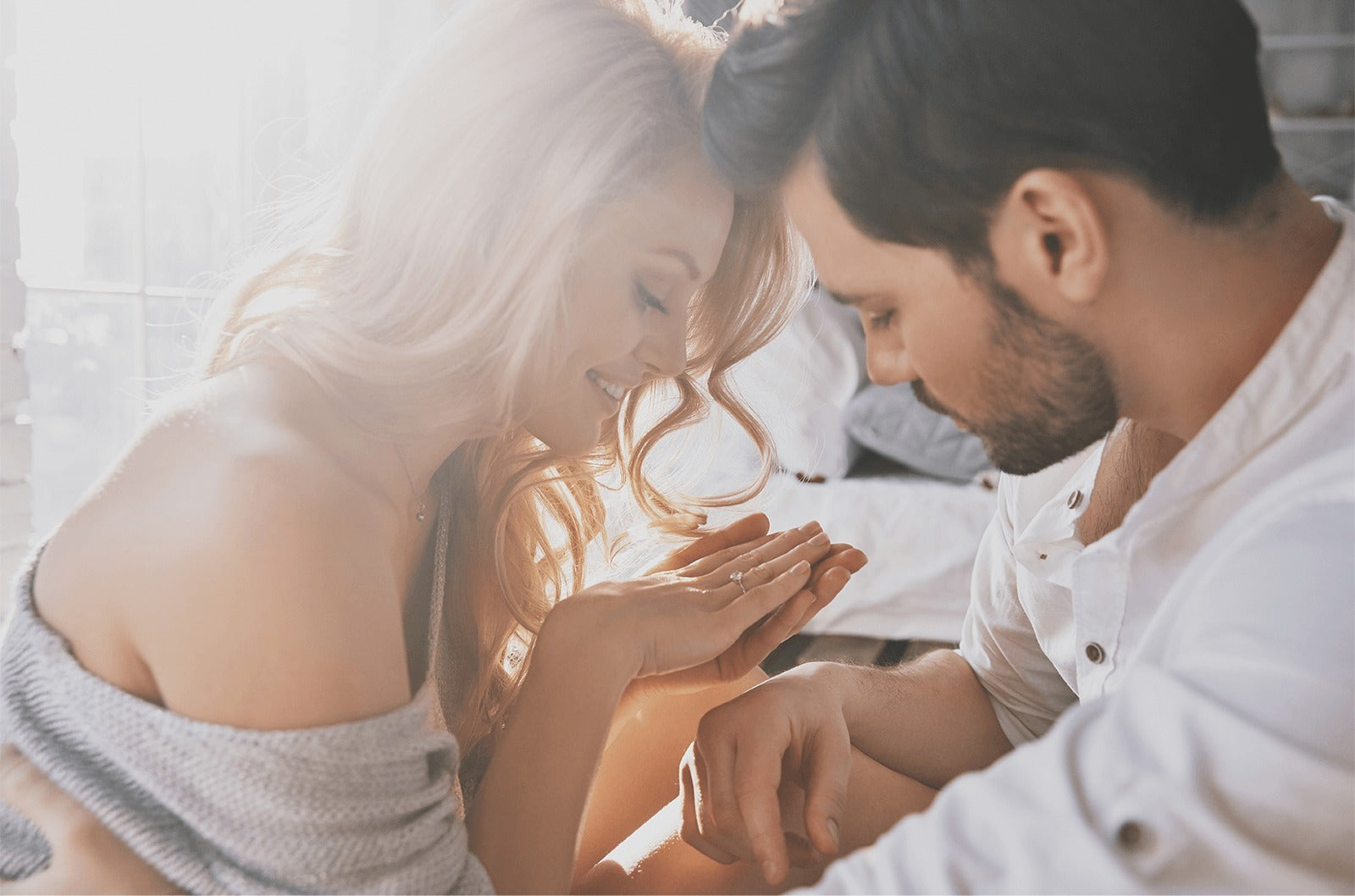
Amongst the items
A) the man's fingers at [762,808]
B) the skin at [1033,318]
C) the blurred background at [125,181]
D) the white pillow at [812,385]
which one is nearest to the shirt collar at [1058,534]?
the skin at [1033,318]

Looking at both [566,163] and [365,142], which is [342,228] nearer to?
[365,142]

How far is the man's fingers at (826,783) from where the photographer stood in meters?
1.11

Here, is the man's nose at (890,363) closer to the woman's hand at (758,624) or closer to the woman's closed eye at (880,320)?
the woman's closed eye at (880,320)

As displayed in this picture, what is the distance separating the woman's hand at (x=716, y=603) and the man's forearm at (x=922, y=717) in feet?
0.39

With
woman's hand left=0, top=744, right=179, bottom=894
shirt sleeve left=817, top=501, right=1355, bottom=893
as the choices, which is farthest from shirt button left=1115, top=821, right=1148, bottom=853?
woman's hand left=0, top=744, right=179, bottom=894

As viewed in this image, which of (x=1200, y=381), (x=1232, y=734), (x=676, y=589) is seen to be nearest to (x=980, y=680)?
(x=676, y=589)

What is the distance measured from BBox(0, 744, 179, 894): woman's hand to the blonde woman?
0.02 metres

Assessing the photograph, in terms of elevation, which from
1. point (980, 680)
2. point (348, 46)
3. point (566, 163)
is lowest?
point (980, 680)

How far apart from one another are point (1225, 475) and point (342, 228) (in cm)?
89

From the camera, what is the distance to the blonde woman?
0.90 m

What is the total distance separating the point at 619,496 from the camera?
1.68 m

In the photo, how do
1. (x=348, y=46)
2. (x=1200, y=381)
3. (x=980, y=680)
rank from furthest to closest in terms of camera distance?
(x=348, y=46) < (x=980, y=680) < (x=1200, y=381)

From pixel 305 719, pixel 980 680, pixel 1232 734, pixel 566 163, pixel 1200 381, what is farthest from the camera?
pixel 980 680

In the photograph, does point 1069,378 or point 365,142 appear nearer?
point 1069,378
